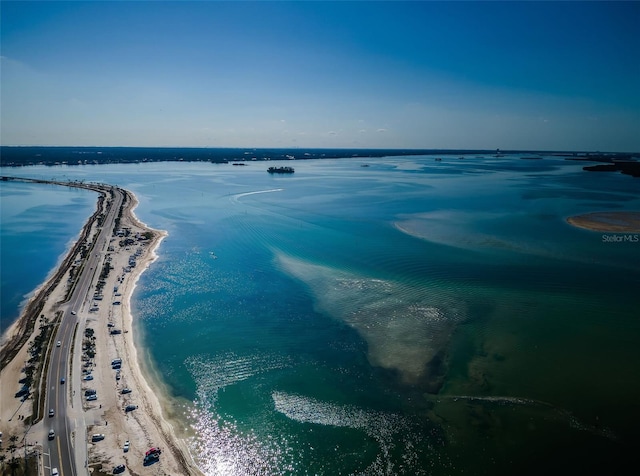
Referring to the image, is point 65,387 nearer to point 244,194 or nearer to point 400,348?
point 400,348

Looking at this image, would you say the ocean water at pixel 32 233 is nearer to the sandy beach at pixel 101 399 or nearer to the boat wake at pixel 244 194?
the sandy beach at pixel 101 399

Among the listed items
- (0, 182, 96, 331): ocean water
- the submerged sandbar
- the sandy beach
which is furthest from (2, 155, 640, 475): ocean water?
(0, 182, 96, 331): ocean water

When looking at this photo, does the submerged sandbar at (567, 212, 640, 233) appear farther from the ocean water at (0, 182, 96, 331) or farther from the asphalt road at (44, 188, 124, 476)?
the ocean water at (0, 182, 96, 331)

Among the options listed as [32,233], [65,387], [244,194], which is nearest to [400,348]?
[65,387]

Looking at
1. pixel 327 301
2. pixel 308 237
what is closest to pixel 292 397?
pixel 327 301

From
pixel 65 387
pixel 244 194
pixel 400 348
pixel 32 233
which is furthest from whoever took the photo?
pixel 244 194

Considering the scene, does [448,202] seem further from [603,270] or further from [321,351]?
[321,351]
